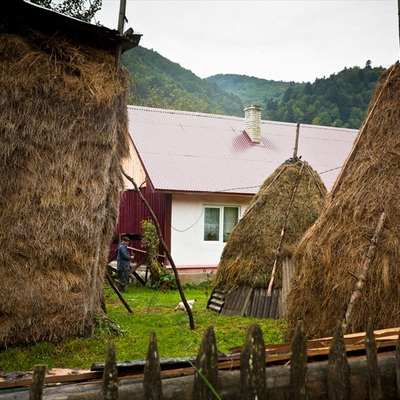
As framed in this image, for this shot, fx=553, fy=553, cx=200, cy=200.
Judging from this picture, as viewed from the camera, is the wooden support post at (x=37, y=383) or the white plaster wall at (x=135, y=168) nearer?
the wooden support post at (x=37, y=383)

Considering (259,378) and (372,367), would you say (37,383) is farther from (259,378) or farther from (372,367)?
(372,367)

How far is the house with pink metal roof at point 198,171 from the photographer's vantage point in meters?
19.0

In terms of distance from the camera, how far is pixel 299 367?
287 cm

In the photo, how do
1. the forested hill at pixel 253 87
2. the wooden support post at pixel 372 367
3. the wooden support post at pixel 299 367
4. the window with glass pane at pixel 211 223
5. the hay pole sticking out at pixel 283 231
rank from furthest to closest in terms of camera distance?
1. the forested hill at pixel 253 87
2. the window with glass pane at pixel 211 223
3. the hay pole sticking out at pixel 283 231
4. the wooden support post at pixel 372 367
5. the wooden support post at pixel 299 367

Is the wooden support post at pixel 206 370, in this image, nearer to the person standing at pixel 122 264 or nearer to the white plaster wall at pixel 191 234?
the person standing at pixel 122 264

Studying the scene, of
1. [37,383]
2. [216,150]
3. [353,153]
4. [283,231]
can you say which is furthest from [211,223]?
[37,383]

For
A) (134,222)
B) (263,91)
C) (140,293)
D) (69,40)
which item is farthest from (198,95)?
(69,40)

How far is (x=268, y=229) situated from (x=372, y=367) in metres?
9.67

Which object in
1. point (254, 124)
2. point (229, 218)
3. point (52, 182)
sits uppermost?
point (254, 124)

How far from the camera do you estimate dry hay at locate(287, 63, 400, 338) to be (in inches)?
264

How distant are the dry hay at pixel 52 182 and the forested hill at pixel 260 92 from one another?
35.9ft

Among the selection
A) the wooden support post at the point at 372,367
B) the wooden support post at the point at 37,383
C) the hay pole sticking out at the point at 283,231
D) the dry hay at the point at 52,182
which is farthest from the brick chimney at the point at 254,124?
the wooden support post at the point at 37,383

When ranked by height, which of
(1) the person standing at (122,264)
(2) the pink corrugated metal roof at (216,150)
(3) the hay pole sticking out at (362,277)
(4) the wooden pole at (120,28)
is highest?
(4) the wooden pole at (120,28)

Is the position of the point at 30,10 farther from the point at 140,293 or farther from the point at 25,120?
the point at 140,293
